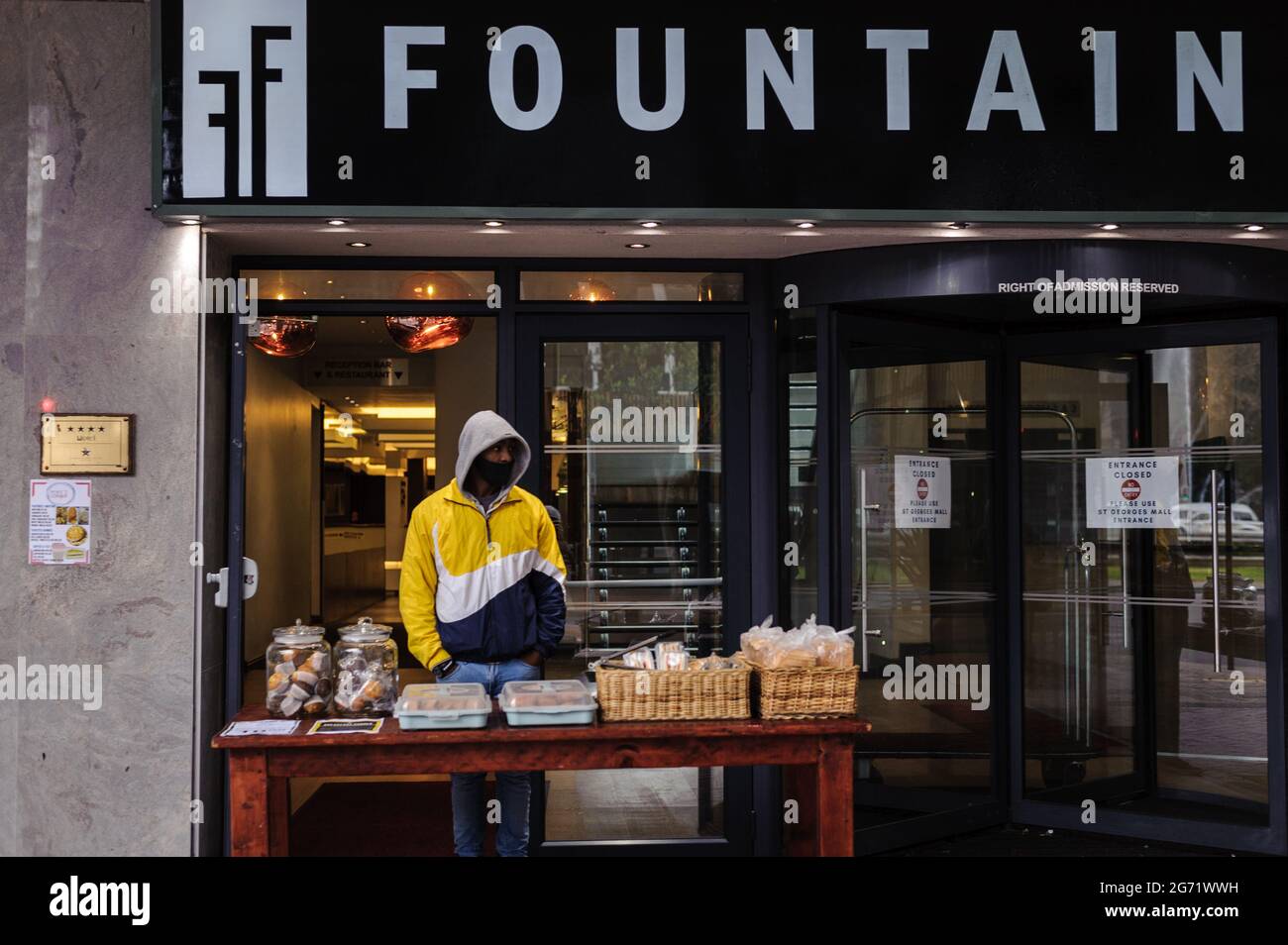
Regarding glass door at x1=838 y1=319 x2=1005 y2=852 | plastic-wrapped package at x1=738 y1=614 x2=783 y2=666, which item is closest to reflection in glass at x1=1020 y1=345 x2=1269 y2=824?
glass door at x1=838 y1=319 x2=1005 y2=852

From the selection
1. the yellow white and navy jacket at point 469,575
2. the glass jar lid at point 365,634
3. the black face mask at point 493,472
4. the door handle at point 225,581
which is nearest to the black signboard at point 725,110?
the black face mask at point 493,472

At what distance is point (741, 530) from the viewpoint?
17.8 feet

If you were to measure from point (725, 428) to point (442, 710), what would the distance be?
2.24 m

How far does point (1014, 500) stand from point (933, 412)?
674mm

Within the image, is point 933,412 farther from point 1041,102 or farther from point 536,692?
point 536,692

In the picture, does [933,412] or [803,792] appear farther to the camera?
[933,412]

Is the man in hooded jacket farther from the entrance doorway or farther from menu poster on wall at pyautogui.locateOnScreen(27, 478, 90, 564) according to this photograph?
the entrance doorway

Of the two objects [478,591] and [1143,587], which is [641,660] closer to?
[478,591]

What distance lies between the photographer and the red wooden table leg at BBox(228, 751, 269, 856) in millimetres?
3615

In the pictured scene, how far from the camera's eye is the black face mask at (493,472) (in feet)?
14.3

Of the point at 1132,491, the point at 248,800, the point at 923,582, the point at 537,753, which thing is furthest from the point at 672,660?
the point at 1132,491

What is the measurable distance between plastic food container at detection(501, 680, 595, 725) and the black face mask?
0.84 meters

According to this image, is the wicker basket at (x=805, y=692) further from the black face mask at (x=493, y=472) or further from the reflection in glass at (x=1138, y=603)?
the reflection in glass at (x=1138, y=603)
